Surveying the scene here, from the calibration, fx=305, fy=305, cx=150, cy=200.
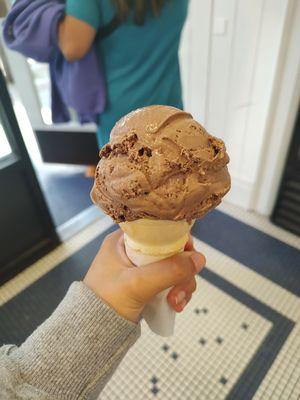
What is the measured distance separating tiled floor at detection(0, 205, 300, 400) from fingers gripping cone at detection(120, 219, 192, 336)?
45cm

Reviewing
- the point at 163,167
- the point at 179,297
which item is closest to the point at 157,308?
the point at 179,297

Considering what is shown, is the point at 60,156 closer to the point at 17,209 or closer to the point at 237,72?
the point at 17,209

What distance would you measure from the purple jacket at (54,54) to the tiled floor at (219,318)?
0.82 m

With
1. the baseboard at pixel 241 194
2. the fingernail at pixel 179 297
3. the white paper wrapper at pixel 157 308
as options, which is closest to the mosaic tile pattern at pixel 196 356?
the white paper wrapper at pixel 157 308

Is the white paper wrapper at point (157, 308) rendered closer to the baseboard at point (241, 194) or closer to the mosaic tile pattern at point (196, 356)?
the mosaic tile pattern at point (196, 356)

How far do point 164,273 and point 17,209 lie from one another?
42.2 inches

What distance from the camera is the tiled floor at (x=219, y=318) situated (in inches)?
41.7

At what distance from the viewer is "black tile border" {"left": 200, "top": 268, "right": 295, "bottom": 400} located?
41.3 inches

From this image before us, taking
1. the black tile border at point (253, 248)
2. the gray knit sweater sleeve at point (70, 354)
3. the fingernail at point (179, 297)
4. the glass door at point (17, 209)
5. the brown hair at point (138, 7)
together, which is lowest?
the black tile border at point (253, 248)

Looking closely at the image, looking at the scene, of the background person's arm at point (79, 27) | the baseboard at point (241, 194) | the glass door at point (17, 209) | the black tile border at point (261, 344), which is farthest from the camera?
the baseboard at point (241, 194)

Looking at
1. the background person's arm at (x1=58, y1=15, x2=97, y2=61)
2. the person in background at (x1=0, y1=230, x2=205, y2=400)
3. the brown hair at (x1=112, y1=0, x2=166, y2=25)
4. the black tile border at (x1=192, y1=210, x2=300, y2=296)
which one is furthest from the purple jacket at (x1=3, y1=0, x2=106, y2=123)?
the black tile border at (x1=192, y1=210, x2=300, y2=296)

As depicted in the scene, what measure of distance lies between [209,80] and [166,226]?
1290 mm

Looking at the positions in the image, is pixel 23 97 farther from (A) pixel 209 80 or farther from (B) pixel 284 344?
(B) pixel 284 344

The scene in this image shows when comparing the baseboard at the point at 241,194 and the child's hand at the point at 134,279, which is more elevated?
the child's hand at the point at 134,279
